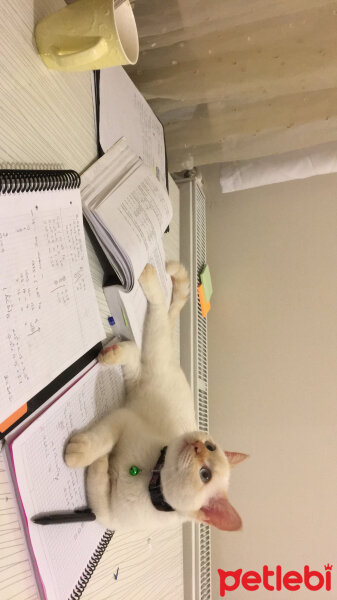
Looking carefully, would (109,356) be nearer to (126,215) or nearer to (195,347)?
(126,215)

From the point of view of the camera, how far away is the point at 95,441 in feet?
2.11

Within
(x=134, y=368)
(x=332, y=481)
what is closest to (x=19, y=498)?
(x=134, y=368)

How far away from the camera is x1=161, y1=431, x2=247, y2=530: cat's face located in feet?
2.18

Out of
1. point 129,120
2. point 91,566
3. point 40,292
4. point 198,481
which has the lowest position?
point 91,566

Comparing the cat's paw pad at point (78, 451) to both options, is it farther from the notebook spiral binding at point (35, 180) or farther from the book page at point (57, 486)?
the notebook spiral binding at point (35, 180)

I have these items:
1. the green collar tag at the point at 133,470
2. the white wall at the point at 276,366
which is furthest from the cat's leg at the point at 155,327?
the white wall at the point at 276,366

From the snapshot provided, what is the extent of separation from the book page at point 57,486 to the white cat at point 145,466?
0.02 m

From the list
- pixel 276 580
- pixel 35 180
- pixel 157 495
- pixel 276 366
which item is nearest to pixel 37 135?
pixel 35 180

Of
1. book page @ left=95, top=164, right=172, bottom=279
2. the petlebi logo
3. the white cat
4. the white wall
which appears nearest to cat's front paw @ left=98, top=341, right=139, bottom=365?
the white cat

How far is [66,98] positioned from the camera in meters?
0.64

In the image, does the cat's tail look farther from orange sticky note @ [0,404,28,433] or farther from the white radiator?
orange sticky note @ [0,404,28,433]

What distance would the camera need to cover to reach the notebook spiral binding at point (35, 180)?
0.46 meters

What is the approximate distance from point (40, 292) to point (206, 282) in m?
0.85

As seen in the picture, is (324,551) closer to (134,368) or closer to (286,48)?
(134,368)
